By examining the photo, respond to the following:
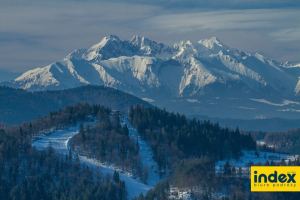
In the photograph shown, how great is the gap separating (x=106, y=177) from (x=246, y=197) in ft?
130

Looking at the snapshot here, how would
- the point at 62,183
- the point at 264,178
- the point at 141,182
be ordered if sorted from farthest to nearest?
the point at 141,182 < the point at 62,183 < the point at 264,178

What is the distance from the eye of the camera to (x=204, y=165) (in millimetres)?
190125

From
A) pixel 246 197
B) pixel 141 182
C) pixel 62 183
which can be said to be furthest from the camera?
pixel 141 182

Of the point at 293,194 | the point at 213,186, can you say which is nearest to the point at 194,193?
the point at 213,186

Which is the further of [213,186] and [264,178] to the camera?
[213,186]

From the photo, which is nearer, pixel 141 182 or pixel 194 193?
pixel 194 193

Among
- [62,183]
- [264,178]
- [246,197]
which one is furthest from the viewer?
[62,183]

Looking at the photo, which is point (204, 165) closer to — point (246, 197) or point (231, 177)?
point (231, 177)

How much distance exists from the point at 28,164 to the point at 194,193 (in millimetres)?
48450

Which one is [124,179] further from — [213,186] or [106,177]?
[213,186]

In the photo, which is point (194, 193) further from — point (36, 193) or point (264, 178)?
point (36, 193)

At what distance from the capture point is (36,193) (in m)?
174

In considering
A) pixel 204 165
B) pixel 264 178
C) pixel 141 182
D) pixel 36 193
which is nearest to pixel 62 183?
pixel 36 193

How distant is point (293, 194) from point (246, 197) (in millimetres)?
13295
